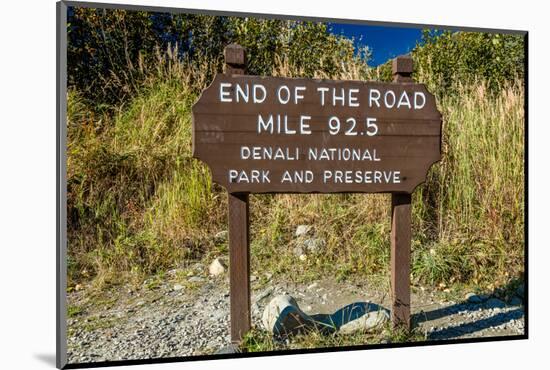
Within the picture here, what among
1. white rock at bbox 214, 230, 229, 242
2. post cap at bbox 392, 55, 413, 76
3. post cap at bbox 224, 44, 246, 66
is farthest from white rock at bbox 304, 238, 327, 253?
post cap at bbox 224, 44, 246, 66

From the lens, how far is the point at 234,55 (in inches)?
119

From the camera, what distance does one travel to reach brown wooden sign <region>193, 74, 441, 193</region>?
2977 mm

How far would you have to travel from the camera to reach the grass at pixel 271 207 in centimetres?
433

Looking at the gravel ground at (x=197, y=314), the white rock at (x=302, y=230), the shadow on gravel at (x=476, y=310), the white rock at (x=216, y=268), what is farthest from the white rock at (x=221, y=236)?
the shadow on gravel at (x=476, y=310)

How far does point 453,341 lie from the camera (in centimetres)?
353

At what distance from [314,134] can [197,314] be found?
150cm

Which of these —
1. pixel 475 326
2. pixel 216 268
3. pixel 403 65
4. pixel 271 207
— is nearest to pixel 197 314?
pixel 216 268

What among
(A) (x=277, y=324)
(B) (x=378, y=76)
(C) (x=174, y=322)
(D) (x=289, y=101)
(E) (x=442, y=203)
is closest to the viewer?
(D) (x=289, y=101)

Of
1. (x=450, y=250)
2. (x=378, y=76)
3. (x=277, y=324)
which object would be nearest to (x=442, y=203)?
(x=450, y=250)

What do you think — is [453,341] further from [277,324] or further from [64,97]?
[64,97]

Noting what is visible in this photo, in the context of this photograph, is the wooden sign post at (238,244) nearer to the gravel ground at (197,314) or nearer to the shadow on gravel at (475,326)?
the gravel ground at (197,314)

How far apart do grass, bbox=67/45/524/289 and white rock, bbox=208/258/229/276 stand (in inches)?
6.2

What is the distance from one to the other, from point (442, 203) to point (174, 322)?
2423 millimetres

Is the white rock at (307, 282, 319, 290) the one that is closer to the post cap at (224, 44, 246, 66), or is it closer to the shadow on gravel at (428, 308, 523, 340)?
the shadow on gravel at (428, 308, 523, 340)
